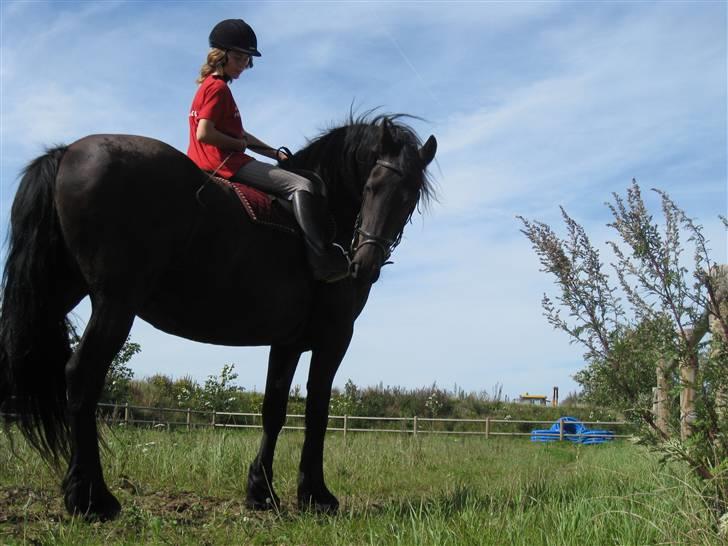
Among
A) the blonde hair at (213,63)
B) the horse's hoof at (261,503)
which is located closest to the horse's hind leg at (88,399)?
the horse's hoof at (261,503)

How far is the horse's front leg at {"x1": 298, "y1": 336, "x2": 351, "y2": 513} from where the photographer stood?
17.4ft

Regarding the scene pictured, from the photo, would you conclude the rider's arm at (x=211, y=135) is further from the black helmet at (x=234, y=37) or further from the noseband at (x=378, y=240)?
the noseband at (x=378, y=240)

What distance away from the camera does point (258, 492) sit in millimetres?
5391

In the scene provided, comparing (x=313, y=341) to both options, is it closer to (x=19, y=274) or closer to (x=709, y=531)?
(x=19, y=274)

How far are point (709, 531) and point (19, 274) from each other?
385cm

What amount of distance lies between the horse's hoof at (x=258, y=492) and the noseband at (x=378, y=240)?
173 centimetres

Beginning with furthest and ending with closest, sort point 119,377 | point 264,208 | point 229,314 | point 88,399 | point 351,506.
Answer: point 119,377, point 351,506, point 264,208, point 229,314, point 88,399

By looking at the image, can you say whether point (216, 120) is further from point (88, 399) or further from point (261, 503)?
point (261, 503)

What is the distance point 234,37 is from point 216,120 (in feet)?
2.24

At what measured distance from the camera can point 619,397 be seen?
15.5 ft

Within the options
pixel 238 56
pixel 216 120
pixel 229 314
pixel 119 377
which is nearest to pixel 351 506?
pixel 229 314

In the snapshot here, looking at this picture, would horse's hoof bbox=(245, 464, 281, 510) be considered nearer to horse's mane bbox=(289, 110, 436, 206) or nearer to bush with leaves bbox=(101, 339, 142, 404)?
horse's mane bbox=(289, 110, 436, 206)

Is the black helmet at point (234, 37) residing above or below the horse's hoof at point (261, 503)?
above

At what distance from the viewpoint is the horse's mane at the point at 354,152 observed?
5074mm
